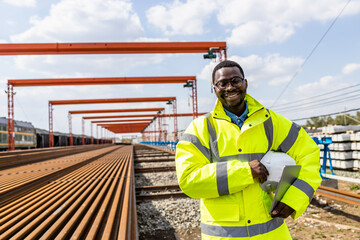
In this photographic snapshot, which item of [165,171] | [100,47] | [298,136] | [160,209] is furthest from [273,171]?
[100,47]

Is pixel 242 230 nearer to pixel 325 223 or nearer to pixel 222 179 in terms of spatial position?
pixel 222 179

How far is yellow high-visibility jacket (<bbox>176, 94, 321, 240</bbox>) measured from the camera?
1442 millimetres

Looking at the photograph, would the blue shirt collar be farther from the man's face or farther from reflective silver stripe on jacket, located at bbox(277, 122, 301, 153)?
reflective silver stripe on jacket, located at bbox(277, 122, 301, 153)

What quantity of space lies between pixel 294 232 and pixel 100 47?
10955 millimetres

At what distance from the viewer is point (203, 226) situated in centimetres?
158

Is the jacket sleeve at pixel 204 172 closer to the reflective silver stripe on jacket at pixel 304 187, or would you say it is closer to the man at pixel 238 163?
the man at pixel 238 163

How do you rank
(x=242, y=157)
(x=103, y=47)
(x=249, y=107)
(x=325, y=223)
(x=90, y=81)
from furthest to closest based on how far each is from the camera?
(x=90, y=81)
(x=103, y=47)
(x=325, y=223)
(x=249, y=107)
(x=242, y=157)

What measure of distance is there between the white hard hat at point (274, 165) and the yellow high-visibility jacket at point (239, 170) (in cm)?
5

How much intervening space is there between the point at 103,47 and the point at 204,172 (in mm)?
12084

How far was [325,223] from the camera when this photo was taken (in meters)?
4.68

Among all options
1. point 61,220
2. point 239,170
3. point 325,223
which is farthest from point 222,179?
point 325,223

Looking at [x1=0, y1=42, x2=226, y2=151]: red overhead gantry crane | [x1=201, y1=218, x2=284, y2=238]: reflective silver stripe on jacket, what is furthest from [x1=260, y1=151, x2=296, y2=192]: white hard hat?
[x1=0, y1=42, x2=226, y2=151]: red overhead gantry crane

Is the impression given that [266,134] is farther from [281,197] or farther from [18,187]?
[18,187]

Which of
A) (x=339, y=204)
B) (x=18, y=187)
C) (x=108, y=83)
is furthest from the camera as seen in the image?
(x=108, y=83)
